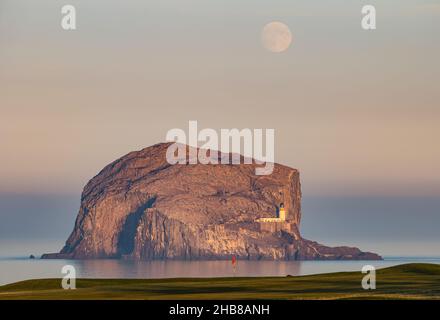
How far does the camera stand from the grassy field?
7844 centimetres

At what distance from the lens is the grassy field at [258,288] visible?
78438 millimetres

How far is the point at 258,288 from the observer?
287 ft
